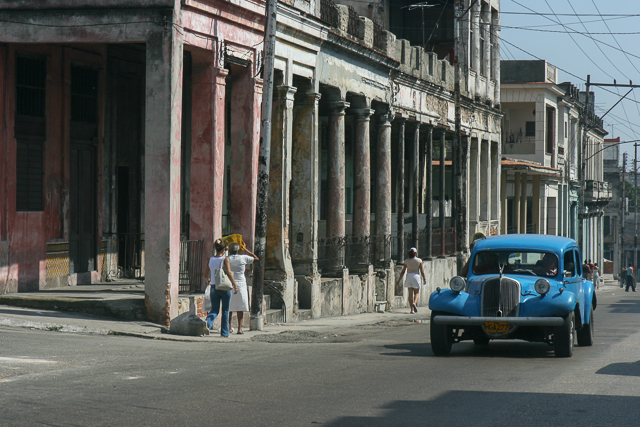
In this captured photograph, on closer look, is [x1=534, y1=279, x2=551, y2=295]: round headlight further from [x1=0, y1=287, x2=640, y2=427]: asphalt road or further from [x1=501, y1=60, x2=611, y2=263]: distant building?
[x1=501, y1=60, x2=611, y2=263]: distant building

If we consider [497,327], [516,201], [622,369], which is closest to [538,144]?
[516,201]

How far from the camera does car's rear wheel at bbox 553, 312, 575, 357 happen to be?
1205 centimetres

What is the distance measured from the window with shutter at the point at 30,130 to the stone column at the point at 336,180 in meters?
7.76

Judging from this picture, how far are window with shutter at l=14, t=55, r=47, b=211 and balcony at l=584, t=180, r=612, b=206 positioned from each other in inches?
1853

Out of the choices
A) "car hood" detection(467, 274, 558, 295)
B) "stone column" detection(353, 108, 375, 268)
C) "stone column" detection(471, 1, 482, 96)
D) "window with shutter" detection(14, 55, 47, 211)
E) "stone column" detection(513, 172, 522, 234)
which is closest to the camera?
"car hood" detection(467, 274, 558, 295)

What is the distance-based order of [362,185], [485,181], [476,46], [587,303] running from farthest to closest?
[485,181], [476,46], [362,185], [587,303]

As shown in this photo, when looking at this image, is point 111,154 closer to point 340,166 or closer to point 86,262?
point 86,262

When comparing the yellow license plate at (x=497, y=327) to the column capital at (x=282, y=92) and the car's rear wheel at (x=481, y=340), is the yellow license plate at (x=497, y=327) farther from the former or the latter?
the column capital at (x=282, y=92)

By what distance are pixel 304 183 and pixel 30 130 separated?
6478mm

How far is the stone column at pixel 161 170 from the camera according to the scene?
14.4 meters

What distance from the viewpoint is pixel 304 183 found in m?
20.1

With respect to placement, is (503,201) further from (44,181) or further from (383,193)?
(44,181)

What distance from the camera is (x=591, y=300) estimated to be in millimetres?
14312

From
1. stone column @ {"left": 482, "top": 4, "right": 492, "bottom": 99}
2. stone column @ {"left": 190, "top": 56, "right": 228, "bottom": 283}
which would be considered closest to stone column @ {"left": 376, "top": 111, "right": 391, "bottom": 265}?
stone column @ {"left": 190, "top": 56, "right": 228, "bottom": 283}
